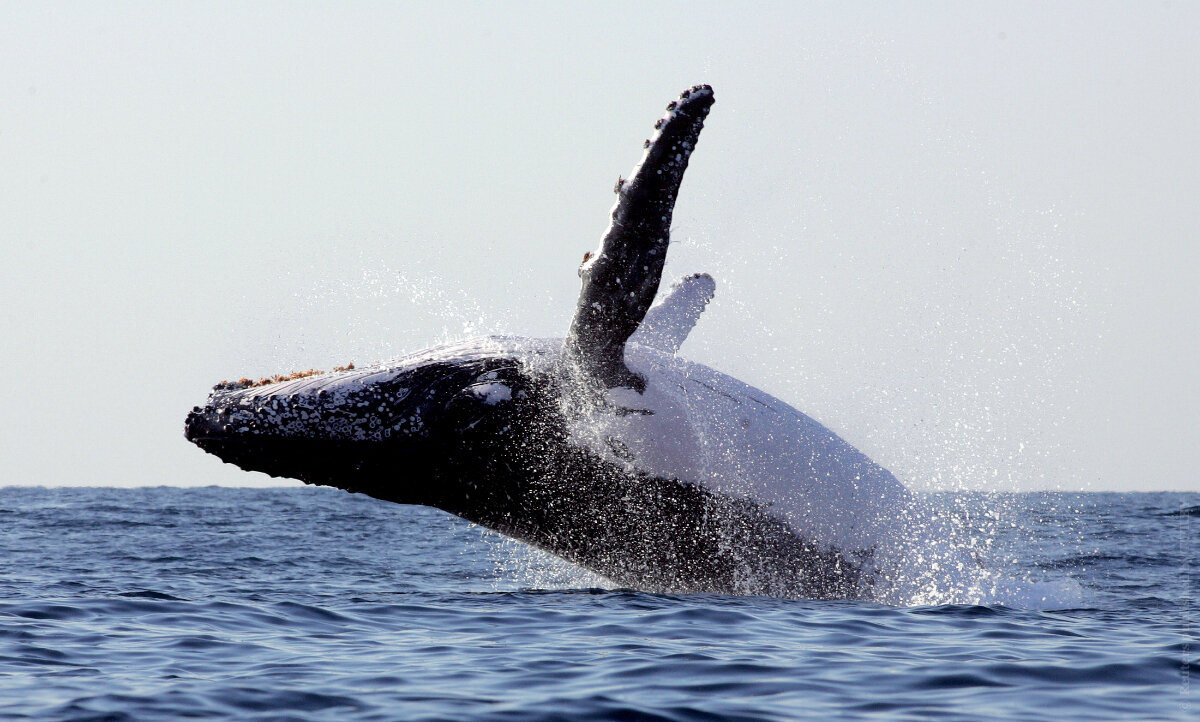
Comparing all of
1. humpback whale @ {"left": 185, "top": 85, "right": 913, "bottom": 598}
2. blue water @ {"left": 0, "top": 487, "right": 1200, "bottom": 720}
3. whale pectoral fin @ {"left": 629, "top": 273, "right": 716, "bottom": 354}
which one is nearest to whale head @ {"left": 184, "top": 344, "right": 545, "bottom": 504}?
humpback whale @ {"left": 185, "top": 85, "right": 913, "bottom": 598}

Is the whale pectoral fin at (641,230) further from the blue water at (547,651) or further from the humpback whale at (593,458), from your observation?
the blue water at (547,651)

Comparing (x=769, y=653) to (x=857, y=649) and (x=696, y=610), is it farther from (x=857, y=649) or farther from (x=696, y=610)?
(x=696, y=610)

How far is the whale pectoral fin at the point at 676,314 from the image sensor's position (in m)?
11.4

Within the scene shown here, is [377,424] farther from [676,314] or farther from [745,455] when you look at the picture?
[676,314]

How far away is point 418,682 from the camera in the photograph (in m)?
6.79

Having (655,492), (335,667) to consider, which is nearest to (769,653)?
(655,492)

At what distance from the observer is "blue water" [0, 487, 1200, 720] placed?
6.27m

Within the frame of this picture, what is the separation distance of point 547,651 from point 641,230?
287 centimetres

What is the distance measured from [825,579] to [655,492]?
59.8 inches

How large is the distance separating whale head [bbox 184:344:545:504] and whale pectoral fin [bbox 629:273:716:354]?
2152mm

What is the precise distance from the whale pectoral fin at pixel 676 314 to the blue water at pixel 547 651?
7.33ft

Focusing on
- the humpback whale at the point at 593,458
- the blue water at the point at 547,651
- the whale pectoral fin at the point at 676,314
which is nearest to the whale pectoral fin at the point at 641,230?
the humpback whale at the point at 593,458

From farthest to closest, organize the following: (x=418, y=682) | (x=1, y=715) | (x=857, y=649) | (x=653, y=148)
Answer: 1. (x=653, y=148)
2. (x=857, y=649)
3. (x=418, y=682)
4. (x=1, y=715)

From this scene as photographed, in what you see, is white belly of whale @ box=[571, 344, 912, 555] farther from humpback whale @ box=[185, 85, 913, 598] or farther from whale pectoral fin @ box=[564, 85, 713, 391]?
whale pectoral fin @ box=[564, 85, 713, 391]
